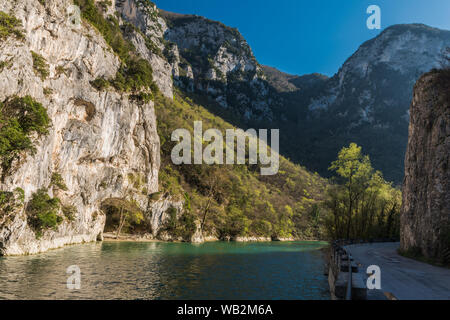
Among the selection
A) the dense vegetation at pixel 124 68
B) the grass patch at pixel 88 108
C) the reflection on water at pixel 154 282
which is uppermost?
the dense vegetation at pixel 124 68

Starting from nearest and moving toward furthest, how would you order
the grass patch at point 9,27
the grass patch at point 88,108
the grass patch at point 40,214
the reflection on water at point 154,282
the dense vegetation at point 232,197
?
the reflection on water at point 154,282 < the grass patch at point 9,27 < the grass patch at point 40,214 < the grass patch at point 88,108 < the dense vegetation at point 232,197

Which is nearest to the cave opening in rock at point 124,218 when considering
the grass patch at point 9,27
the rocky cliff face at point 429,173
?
the grass patch at point 9,27

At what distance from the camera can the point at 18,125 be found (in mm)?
24922

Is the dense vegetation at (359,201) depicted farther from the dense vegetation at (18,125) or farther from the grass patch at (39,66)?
the grass patch at (39,66)

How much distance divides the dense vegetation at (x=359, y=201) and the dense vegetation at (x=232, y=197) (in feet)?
28.0

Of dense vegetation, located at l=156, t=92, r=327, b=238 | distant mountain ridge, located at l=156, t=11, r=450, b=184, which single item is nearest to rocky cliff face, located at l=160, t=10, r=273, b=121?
distant mountain ridge, located at l=156, t=11, r=450, b=184

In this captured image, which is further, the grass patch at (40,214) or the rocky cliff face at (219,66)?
the rocky cliff face at (219,66)

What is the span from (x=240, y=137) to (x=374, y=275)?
383ft

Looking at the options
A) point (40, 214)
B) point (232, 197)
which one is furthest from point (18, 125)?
point (232, 197)

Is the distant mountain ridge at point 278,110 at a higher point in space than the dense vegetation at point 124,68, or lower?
higher

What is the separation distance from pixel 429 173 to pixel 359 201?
23.8 m

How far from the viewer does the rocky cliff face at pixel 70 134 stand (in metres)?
25.0

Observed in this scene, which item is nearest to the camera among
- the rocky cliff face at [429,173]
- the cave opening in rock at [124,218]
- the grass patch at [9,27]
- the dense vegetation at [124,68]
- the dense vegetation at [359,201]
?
the rocky cliff face at [429,173]

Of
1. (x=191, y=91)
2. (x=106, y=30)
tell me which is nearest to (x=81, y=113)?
(x=106, y=30)
